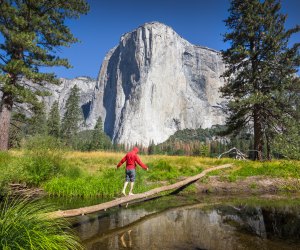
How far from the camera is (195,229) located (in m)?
8.35

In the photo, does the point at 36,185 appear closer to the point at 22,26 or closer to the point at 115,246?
the point at 115,246

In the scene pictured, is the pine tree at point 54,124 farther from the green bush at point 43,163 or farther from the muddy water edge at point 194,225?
the muddy water edge at point 194,225

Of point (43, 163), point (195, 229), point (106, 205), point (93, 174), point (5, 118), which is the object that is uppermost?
point (5, 118)

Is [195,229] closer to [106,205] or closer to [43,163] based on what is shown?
[106,205]

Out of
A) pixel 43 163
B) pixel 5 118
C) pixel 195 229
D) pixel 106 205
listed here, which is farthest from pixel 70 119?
pixel 195 229

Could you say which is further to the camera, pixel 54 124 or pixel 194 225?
pixel 54 124

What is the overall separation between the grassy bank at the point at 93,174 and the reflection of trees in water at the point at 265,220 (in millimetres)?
5267

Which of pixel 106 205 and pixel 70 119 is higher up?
pixel 70 119

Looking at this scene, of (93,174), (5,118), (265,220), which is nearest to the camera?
(265,220)

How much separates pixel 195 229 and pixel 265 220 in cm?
261

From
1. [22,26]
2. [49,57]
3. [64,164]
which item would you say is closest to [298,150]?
[64,164]

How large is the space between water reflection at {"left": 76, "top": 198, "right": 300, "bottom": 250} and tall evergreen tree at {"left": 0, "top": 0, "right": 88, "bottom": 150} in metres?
13.0

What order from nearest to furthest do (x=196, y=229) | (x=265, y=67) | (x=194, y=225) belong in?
1. (x=196, y=229)
2. (x=194, y=225)
3. (x=265, y=67)

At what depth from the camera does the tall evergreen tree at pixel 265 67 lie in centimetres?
2314
